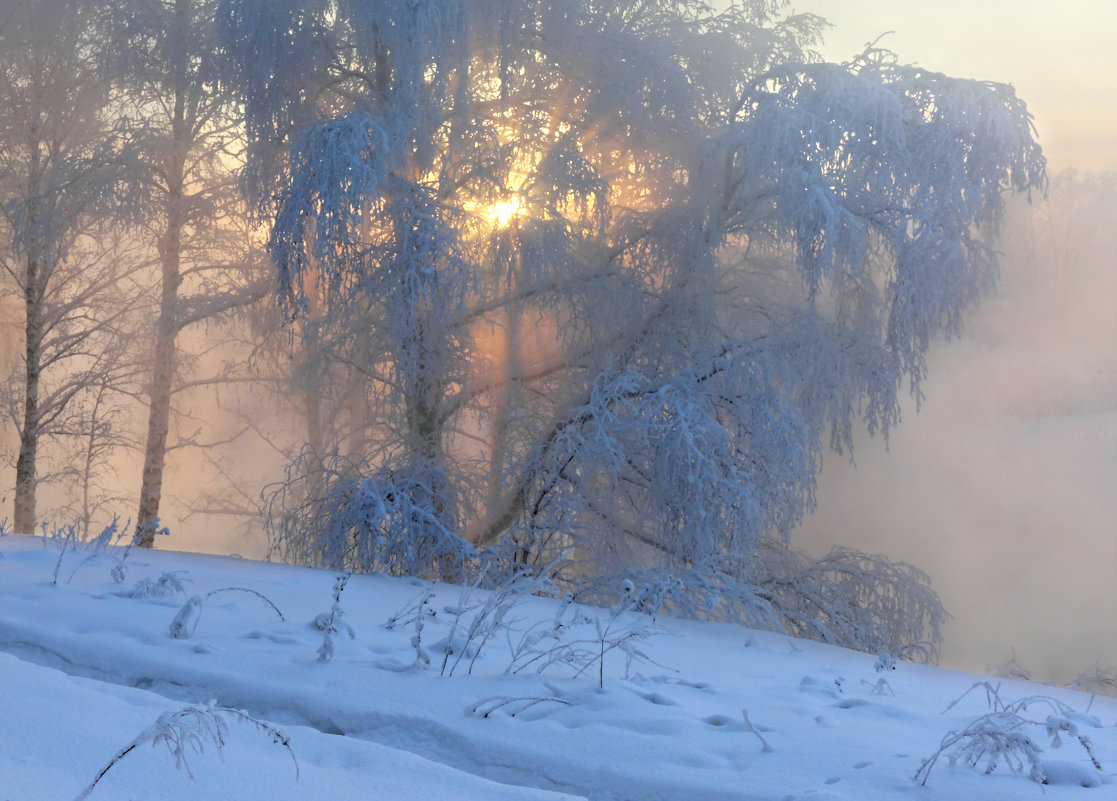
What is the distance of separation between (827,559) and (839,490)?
452 inches

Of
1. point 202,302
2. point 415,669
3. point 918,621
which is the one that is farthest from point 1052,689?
point 202,302

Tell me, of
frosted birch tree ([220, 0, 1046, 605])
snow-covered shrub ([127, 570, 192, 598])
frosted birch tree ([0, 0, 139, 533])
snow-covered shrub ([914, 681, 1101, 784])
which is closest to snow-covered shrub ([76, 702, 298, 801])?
snow-covered shrub ([914, 681, 1101, 784])

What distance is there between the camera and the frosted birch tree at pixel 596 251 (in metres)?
6.70

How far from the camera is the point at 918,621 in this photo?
331 inches

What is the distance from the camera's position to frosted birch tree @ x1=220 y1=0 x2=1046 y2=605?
6.70 m

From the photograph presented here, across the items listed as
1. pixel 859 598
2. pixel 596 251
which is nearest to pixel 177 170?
pixel 596 251

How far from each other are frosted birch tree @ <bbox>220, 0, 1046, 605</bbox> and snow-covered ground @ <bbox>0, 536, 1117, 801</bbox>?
2.66 m

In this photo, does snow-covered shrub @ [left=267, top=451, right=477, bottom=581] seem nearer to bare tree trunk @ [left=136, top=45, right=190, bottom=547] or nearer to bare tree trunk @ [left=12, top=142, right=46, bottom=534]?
bare tree trunk @ [left=136, top=45, right=190, bottom=547]

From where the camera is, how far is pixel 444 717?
2.44 meters

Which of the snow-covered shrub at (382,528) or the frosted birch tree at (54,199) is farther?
the frosted birch tree at (54,199)

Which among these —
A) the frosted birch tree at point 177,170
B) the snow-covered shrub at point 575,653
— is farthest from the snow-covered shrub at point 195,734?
the frosted birch tree at point 177,170

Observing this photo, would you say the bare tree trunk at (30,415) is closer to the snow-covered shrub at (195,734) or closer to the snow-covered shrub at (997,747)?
the snow-covered shrub at (195,734)

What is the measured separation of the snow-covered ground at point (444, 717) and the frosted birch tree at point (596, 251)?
2.66m

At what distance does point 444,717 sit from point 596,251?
20.6ft
